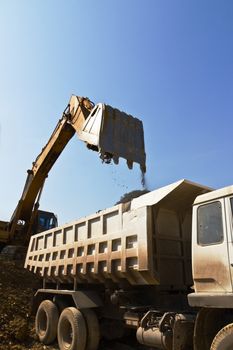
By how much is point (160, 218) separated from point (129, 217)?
0.50m

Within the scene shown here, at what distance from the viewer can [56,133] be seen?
40.3 feet

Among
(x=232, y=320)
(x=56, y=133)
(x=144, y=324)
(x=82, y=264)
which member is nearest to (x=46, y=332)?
(x=82, y=264)

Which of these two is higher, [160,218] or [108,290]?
[160,218]

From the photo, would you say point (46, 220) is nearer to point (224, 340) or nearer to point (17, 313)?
point (17, 313)

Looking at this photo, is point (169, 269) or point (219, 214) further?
point (169, 269)

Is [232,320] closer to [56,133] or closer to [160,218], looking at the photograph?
[160,218]

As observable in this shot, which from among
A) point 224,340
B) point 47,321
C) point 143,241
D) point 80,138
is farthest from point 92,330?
point 80,138

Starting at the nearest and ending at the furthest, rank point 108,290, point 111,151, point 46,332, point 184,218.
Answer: point 184,218 < point 108,290 < point 46,332 < point 111,151

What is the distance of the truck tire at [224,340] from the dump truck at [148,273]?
0.03 feet

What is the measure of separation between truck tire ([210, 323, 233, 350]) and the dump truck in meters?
0.01

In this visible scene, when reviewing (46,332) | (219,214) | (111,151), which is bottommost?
(46,332)

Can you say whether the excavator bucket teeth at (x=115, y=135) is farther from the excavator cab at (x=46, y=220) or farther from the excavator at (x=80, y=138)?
the excavator cab at (x=46, y=220)

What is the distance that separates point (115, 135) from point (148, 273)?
4053 millimetres

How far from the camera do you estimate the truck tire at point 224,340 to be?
3.94 meters
